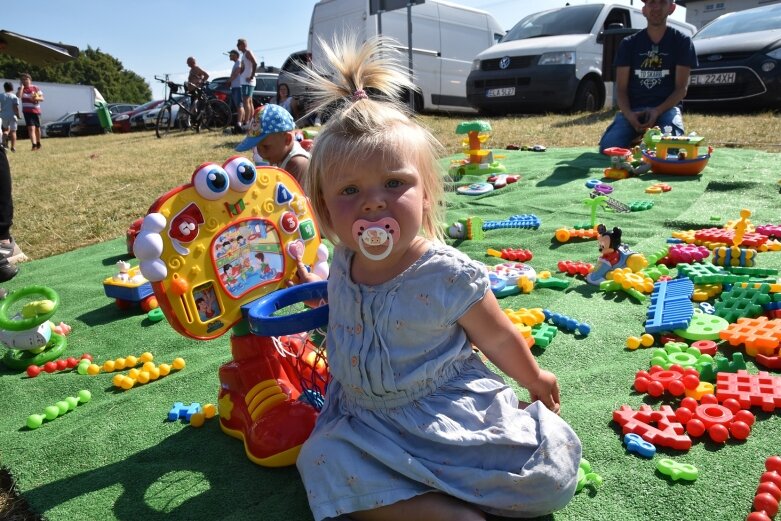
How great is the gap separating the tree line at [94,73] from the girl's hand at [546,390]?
53466mm

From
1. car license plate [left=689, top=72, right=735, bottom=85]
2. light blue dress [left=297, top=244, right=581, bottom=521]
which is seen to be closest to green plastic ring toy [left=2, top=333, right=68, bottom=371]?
light blue dress [left=297, top=244, right=581, bottom=521]

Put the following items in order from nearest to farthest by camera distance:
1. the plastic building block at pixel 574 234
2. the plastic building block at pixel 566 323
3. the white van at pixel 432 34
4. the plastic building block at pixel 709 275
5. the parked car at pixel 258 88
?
the plastic building block at pixel 566 323
the plastic building block at pixel 709 275
the plastic building block at pixel 574 234
the white van at pixel 432 34
the parked car at pixel 258 88

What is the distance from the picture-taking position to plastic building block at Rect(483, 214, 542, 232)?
3699 millimetres

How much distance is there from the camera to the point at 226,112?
41.3 feet

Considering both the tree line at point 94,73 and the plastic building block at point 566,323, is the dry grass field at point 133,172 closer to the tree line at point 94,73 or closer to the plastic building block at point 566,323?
the plastic building block at point 566,323

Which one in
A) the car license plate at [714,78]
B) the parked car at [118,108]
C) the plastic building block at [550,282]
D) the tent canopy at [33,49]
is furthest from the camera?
the parked car at [118,108]

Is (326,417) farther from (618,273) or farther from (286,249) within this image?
(618,273)

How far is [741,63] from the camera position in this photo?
6.94 m

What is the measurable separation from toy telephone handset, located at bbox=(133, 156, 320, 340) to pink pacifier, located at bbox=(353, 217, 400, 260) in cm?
72

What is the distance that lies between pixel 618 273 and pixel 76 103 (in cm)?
3281

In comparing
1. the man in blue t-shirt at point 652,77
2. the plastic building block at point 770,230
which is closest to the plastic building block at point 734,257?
the plastic building block at point 770,230

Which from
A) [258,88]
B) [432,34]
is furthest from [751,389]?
[258,88]

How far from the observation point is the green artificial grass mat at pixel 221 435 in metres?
1.42

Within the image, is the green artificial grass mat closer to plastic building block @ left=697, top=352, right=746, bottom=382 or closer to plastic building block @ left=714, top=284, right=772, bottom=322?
plastic building block @ left=697, top=352, right=746, bottom=382
